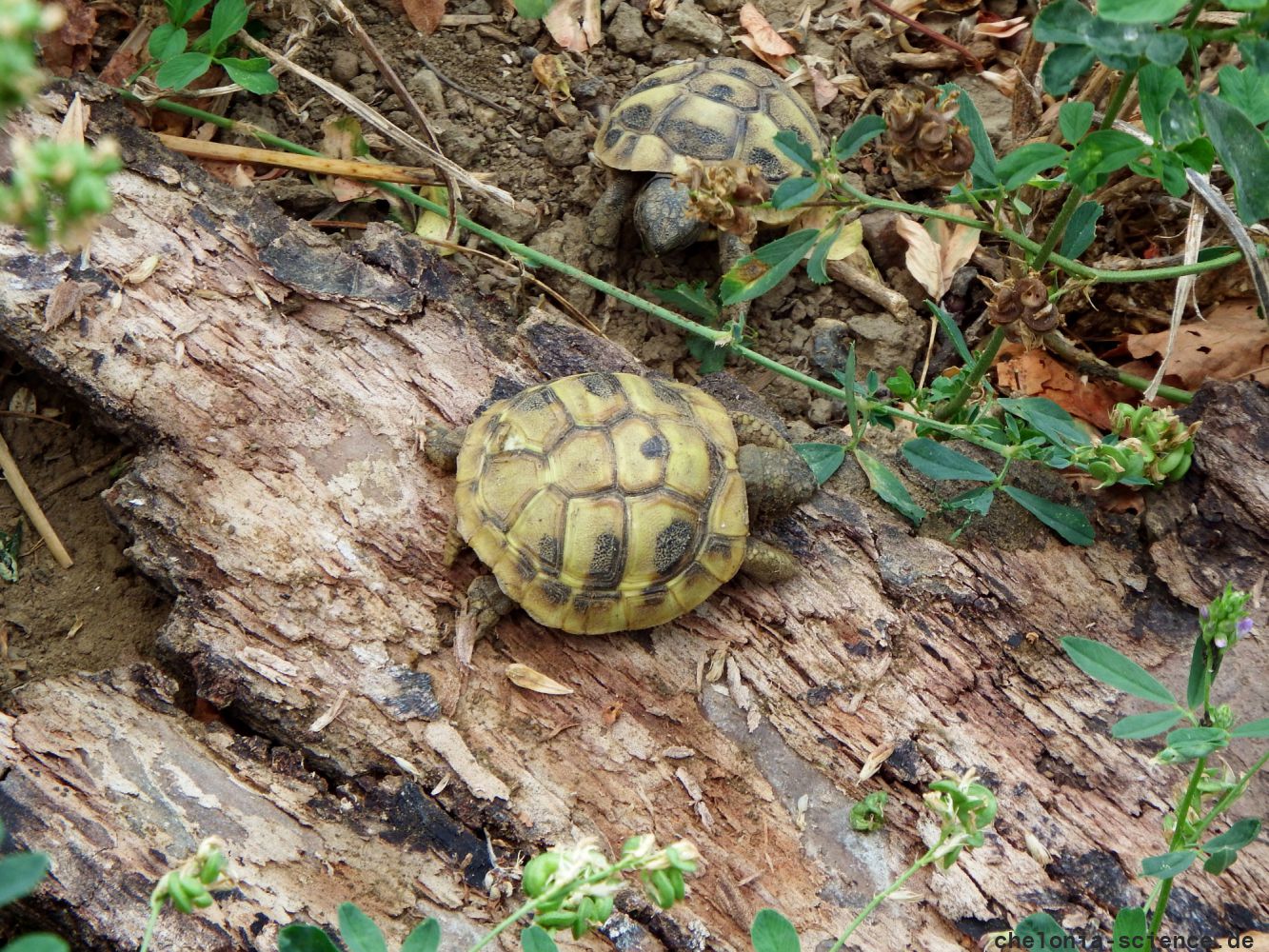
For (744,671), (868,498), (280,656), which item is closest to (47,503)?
(280,656)

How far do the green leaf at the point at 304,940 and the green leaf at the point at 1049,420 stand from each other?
2417 mm

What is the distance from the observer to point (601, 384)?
10.9ft

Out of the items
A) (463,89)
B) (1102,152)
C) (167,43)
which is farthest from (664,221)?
(1102,152)

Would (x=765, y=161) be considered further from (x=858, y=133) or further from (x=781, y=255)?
(x=858, y=133)

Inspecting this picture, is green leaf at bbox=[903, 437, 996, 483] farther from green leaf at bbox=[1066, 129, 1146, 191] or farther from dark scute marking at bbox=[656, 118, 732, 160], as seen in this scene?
dark scute marking at bbox=[656, 118, 732, 160]

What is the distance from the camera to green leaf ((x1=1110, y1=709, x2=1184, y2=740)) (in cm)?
235

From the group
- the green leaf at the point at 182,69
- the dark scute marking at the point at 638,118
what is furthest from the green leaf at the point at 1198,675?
the green leaf at the point at 182,69

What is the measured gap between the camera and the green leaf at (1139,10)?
77.4 inches

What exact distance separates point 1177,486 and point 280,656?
288cm

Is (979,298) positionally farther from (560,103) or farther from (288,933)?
(288,933)

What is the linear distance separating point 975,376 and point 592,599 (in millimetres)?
1513

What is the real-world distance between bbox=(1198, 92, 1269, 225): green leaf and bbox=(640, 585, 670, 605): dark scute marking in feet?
6.05

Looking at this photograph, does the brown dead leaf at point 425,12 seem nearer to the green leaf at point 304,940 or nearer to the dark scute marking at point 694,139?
the dark scute marking at point 694,139

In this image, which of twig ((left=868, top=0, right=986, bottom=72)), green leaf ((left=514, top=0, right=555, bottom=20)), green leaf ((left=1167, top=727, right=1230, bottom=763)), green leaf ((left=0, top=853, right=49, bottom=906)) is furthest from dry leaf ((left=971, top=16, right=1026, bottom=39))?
green leaf ((left=0, top=853, right=49, bottom=906))
